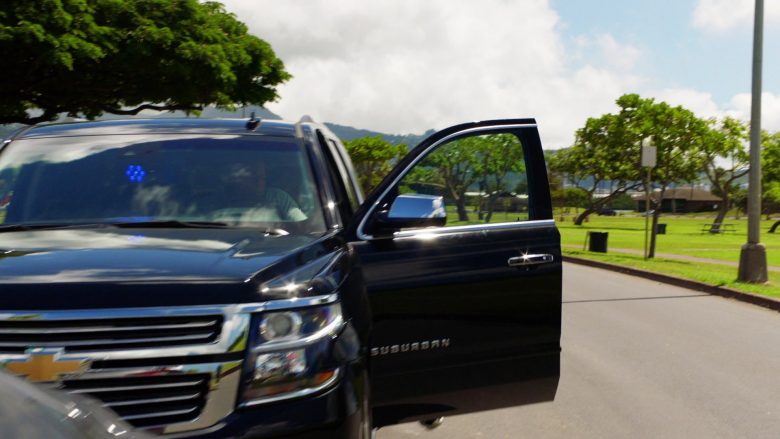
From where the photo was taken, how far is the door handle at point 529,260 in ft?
14.5

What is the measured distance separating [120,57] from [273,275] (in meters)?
25.6

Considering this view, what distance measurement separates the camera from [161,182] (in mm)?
4023

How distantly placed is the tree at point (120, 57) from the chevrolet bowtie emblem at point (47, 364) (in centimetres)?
2194

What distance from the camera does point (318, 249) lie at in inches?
130

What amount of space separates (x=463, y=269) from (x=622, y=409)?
2.39m

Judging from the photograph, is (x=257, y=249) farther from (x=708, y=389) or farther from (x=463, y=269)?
(x=708, y=389)

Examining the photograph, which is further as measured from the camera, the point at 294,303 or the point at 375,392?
the point at 375,392

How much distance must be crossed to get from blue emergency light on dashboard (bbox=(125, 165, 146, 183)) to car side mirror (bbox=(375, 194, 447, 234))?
1.21 metres

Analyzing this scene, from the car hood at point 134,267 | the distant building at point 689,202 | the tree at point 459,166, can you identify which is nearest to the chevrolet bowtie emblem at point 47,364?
the car hood at point 134,267

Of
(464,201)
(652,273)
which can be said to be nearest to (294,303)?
(464,201)

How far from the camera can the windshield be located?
384 centimetres

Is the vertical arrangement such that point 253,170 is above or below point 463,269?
above

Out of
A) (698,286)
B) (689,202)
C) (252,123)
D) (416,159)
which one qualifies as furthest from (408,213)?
(689,202)

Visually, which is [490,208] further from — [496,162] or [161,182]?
[161,182]
